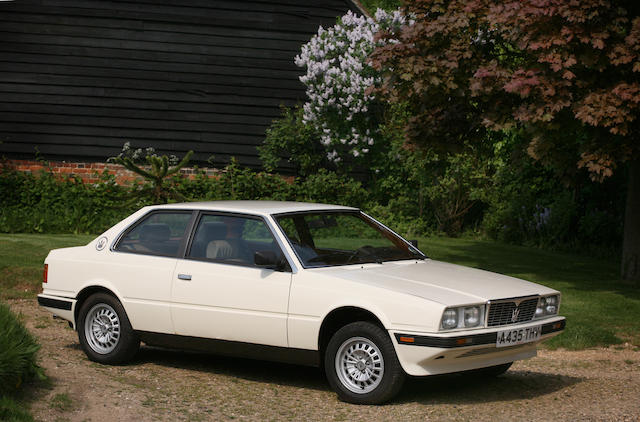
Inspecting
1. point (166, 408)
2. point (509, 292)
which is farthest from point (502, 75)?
point (166, 408)

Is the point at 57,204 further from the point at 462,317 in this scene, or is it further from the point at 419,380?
the point at 462,317

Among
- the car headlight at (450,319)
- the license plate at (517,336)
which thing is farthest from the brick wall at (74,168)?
the car headlight at (450,319)

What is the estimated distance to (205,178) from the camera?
2130cm

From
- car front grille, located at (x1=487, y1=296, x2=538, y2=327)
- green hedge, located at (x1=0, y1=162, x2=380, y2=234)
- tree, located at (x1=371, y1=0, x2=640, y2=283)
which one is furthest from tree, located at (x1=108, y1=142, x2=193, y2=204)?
car front grille, located at (x1=487, y1=296, x2=538, y2=327)

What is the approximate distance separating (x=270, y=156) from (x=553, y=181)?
6.48m

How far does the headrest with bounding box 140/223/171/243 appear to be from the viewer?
326 inches

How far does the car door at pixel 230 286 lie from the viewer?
291 inches

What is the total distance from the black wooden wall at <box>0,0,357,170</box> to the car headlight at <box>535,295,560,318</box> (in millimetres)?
15124

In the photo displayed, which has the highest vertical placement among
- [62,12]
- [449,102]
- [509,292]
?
[62,12]

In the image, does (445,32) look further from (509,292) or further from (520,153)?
(509,292)

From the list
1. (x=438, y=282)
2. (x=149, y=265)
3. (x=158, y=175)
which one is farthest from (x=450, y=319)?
(x=158, y=175)

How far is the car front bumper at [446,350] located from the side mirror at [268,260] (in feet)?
3.80

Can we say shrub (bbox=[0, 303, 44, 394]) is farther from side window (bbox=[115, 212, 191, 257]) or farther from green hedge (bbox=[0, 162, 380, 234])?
green hedge (bbox=[0, 162, 380, 234])

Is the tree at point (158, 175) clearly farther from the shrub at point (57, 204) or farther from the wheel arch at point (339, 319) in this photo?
the wheel arch at point (339, 319)
